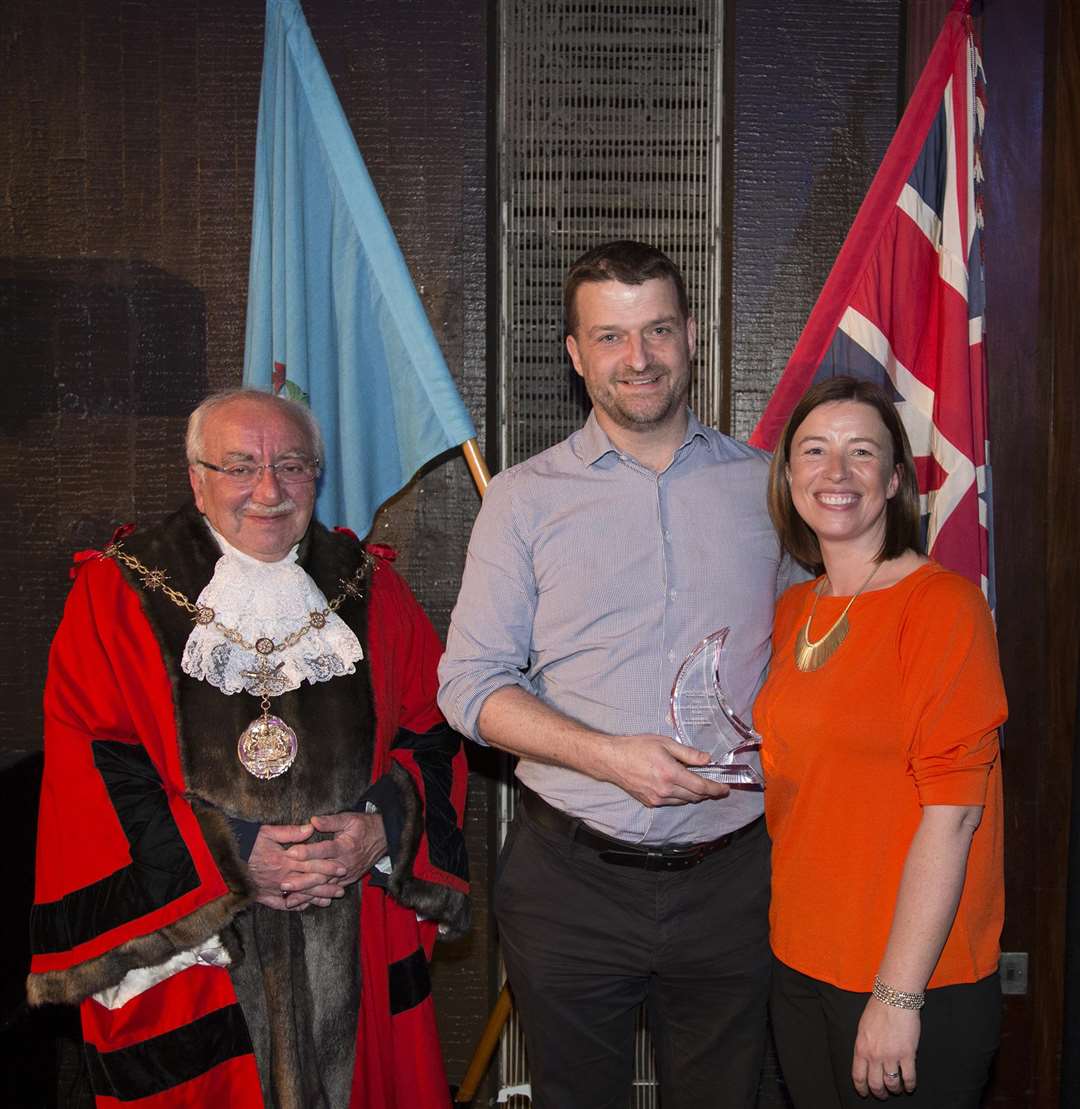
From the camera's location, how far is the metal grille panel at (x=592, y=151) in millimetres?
2740

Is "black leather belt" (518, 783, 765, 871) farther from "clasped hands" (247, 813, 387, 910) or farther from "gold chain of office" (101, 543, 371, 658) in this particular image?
"gold chain of office" (101, 543, 371, 658)

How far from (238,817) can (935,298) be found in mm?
1900

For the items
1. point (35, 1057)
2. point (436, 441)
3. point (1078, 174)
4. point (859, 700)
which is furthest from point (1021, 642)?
point (35, 1057)

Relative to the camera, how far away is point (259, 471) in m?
2.03

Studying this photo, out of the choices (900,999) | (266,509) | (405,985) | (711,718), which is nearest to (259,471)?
(266,509)

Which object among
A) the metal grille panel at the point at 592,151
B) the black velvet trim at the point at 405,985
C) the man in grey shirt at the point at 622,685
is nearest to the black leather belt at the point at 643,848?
the man in grey shirt at the point at 622,685

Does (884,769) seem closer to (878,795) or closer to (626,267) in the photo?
(878,795)

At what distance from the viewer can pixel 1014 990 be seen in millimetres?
2879

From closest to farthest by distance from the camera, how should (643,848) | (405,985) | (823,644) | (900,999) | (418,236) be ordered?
(900,999) → (823,644) → (643,848) → (405,985) → (418,236)

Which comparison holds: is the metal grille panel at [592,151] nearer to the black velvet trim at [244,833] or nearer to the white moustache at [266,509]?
the white moustache at [266,509]

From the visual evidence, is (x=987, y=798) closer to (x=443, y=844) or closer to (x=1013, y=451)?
(x=443, y=844)

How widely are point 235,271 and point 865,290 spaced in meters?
1.59

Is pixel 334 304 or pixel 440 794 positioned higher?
pixel 334 304

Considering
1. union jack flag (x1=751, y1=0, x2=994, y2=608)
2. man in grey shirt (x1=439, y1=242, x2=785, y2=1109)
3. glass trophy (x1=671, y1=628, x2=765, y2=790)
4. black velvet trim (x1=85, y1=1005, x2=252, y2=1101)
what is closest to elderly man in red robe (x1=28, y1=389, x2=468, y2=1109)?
black velvet trim (x1=85, y1=1005, x2=252, y2=1101)
